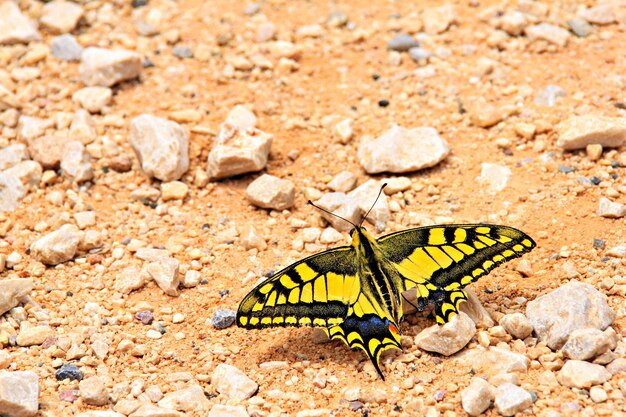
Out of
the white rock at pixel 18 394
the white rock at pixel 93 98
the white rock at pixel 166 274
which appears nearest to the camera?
the white rock at pixel 18 394

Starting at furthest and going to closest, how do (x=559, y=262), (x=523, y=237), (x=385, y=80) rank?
(x=385, y=80) < (x=559, y=262) < (x=523, y=237)

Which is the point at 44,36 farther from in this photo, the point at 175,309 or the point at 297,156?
the point at 175,309

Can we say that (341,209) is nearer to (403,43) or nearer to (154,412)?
(154,412)

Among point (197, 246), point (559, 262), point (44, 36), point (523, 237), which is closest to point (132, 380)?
point (197, 246)


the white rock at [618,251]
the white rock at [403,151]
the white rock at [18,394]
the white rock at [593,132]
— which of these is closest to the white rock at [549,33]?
the white rock at [593,132]

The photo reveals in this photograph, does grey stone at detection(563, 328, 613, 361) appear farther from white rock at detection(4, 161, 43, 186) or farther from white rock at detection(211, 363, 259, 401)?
white rock at detection(4, 161, 43, 186)

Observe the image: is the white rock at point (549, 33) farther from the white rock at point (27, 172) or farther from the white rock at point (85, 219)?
A: the white rock at point (27, 172)

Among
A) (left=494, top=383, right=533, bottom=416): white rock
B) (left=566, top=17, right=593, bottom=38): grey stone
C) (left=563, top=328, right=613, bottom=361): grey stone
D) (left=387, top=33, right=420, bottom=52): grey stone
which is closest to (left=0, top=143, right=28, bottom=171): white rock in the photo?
(left=387, top=33, right=420, bottom=52): grey stone

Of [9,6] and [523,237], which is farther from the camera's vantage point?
[9,6]
